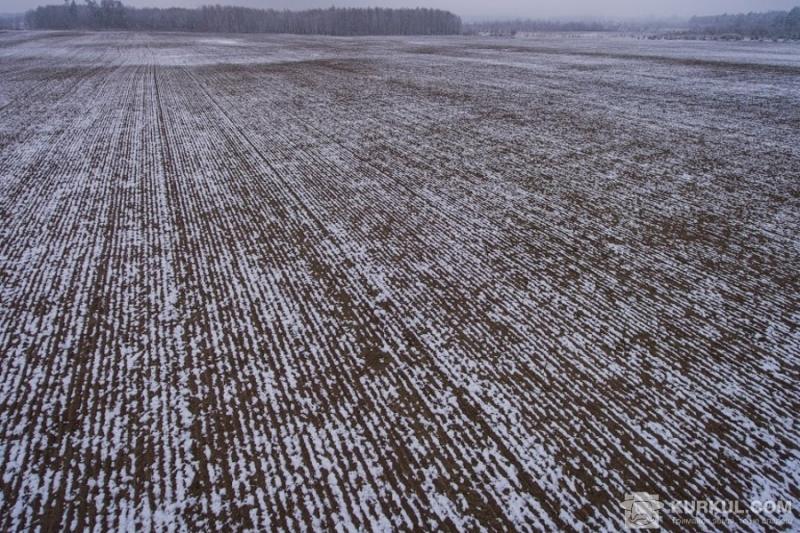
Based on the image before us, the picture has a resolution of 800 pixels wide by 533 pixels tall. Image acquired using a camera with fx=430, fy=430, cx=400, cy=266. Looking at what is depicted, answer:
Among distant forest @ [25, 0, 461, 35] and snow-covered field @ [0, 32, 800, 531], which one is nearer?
snow-covered field @ [0, 32, 800, 531]

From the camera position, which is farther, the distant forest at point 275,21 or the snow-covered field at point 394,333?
the distant forest at point 275,21

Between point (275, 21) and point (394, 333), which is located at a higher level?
point (275, 21)

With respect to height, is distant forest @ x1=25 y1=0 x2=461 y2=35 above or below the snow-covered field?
above

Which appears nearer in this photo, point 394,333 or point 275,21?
point 394,333

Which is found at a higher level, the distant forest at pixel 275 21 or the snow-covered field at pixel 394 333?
the distant forest at pixel 275 21

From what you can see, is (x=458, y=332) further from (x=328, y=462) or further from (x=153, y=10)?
(x=153, y=10)
